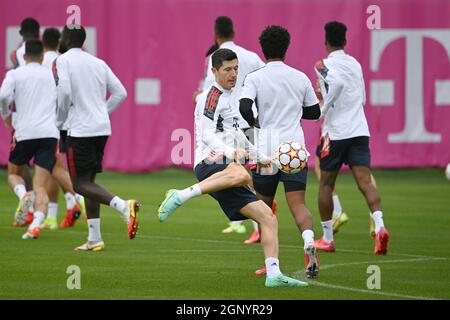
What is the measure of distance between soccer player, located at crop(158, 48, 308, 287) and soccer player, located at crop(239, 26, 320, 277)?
31.8 inches

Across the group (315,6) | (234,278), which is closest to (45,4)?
(315,6)

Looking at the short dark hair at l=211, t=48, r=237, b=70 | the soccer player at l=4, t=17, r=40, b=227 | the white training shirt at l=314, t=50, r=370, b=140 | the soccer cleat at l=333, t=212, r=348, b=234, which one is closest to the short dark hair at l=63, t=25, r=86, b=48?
the soccer player at l=4, t=17, r=40, b=227

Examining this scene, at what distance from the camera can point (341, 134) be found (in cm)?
1391

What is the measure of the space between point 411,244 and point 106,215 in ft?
18.1

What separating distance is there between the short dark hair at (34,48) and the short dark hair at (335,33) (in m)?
4.04

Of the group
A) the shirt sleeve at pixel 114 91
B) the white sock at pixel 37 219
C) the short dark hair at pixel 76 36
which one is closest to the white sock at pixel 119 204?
the shirt sleeve at pixel 114 91

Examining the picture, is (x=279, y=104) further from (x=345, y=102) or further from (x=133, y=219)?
(x=345, y=102)

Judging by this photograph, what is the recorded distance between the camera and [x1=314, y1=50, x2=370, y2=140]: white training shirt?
13.9 metres

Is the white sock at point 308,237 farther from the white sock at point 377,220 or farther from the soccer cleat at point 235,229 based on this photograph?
the soccer cleat at point 235,229

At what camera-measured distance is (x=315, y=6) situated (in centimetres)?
2523

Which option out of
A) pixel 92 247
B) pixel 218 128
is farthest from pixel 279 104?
pixel 92 247

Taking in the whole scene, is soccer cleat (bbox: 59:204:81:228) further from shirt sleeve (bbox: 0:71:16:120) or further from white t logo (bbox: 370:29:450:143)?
white t logo (bbox: 370:29:450:143)

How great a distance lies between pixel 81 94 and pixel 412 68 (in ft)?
42.3

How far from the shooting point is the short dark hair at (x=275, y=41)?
37.4ft
